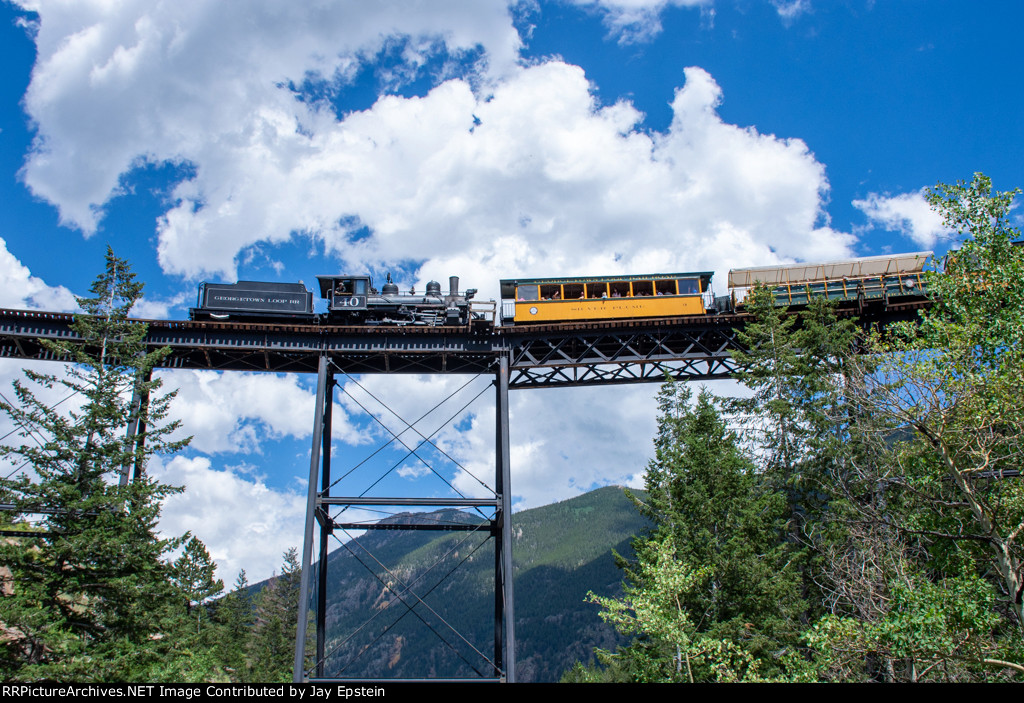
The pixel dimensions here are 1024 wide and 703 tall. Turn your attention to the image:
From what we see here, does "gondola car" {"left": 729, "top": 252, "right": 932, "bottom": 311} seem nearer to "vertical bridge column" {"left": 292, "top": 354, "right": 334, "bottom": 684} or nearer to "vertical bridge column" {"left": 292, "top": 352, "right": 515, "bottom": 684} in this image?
"vertical bridge column" {"left": 292, "top": 352, "right": 515, "bottom": 684}

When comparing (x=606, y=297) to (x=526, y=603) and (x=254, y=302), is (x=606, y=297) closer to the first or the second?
(x=254, y=302)

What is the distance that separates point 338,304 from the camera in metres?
25.1

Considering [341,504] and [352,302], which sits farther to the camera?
[352,302]

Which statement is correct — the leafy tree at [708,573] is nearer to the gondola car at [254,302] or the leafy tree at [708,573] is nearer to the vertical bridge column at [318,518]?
the vertical bridge column at [318,518]

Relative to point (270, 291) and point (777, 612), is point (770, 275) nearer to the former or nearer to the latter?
point (777, 612)

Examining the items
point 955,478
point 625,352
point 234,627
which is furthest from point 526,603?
point 955,478

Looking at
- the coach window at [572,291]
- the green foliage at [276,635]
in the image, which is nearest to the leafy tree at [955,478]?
the coach window at [572,291]

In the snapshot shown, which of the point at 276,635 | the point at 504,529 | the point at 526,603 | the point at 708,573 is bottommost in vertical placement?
the point at 526,603

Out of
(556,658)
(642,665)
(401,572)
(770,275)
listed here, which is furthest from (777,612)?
(401,572)

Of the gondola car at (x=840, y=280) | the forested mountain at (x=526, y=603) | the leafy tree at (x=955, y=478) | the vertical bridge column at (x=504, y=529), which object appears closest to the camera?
the leafy tree at (x=955, y=478)

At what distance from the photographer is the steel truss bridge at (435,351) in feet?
74.5

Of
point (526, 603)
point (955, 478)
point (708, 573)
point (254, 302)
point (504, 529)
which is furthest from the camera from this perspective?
point (526, 603)

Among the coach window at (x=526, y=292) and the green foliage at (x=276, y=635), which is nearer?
the coach window at (x=526, y=292)

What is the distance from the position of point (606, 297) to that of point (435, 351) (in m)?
6.76
